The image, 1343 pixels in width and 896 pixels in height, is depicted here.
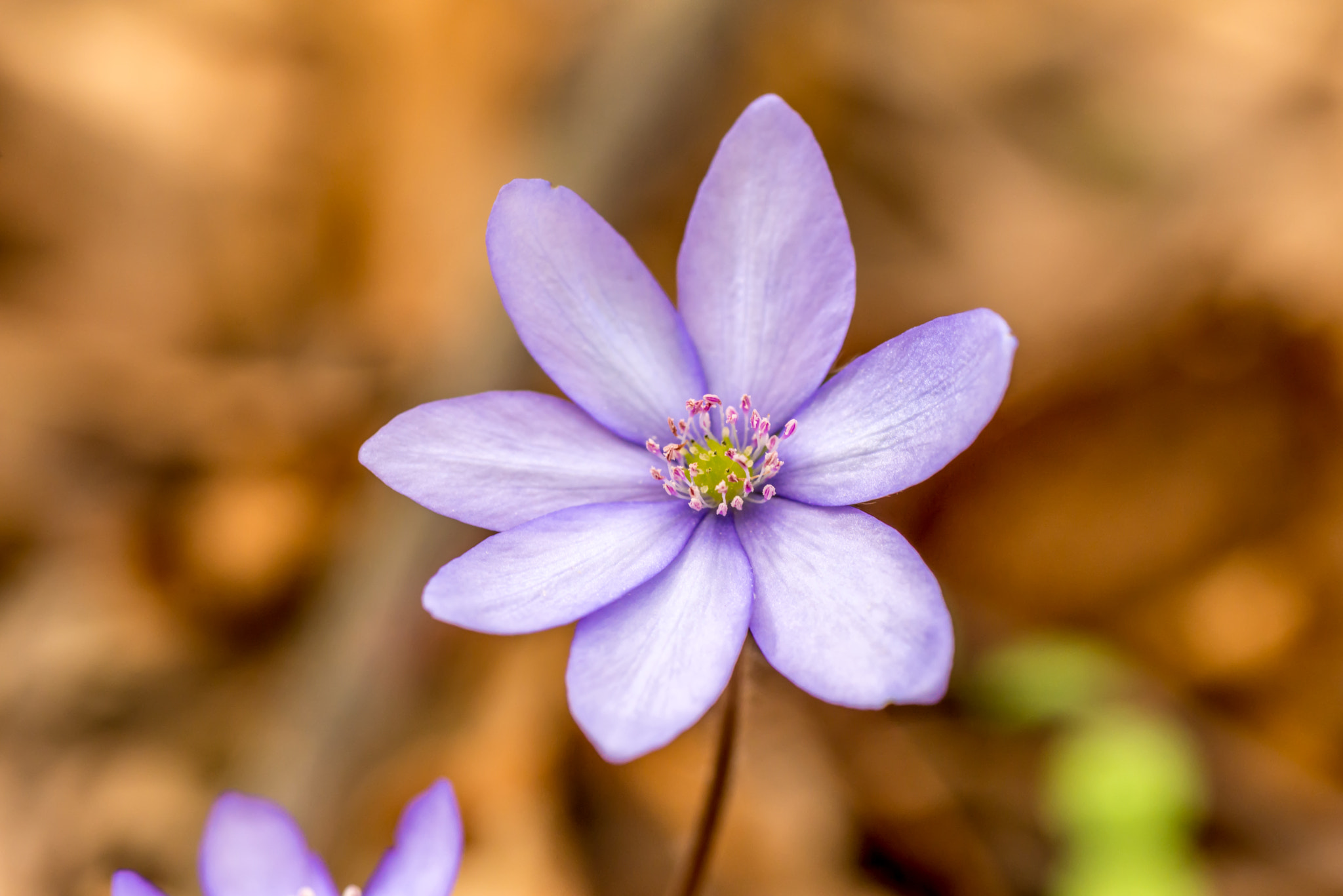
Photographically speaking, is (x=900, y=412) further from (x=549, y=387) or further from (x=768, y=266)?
(x=549, y=387)

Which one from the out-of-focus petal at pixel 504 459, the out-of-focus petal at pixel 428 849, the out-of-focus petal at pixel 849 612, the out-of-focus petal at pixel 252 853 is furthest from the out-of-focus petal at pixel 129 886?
the out-of-focus petal at pixel 849 612

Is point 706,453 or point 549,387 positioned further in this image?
point 549,387

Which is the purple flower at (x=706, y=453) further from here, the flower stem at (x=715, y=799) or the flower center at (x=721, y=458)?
the flower stem at (x=715, y=799)

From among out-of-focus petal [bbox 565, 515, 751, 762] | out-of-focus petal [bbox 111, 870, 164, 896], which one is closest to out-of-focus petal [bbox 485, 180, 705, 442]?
out-of-focus petal [bbox 565, 515, 751, 762]

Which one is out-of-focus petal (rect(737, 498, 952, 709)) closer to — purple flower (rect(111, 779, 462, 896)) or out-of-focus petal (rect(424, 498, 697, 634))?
out-of-focus petal (rect(424, 498, 697, 634))

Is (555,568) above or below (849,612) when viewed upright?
above

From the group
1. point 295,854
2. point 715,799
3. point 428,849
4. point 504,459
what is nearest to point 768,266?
point 504,459

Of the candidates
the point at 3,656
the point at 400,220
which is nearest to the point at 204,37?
the point at 400,220
